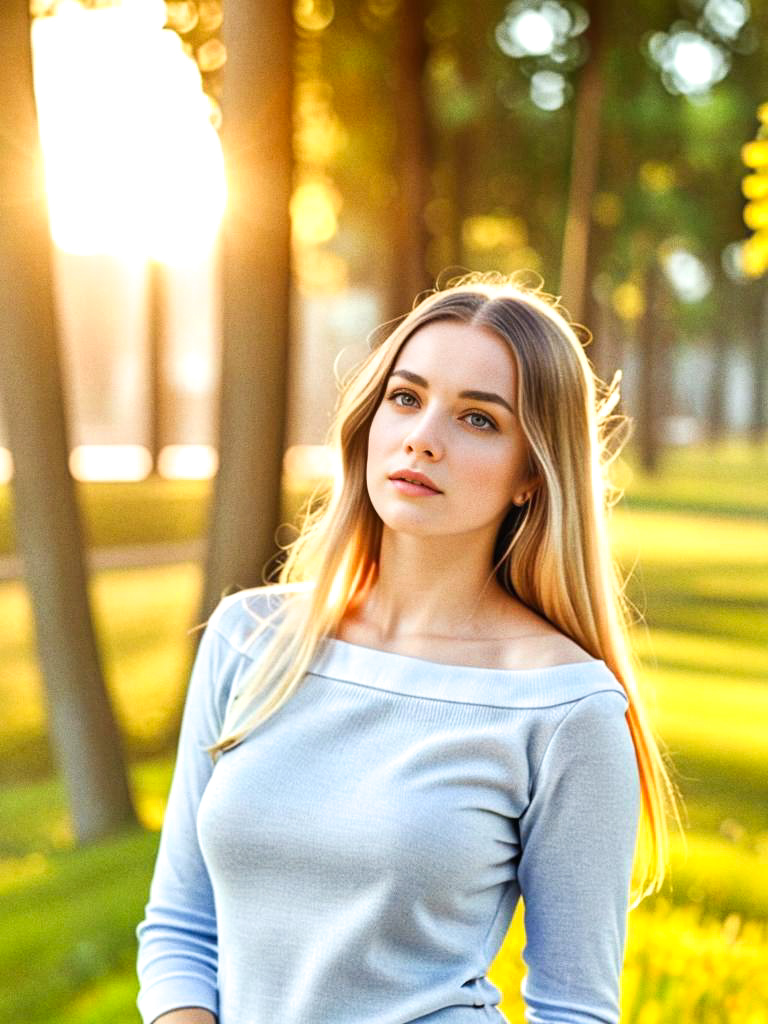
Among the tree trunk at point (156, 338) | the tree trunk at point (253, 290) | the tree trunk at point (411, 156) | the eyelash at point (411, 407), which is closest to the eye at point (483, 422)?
the eyelash at point (411, 407)

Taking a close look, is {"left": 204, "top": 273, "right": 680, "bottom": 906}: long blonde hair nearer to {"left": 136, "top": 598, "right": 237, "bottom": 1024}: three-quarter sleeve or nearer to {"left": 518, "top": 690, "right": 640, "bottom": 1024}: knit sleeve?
{"left": 136, "top": 598, "right": 237, "bottom": 1024}: three-quarter sleeve

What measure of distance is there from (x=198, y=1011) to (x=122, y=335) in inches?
1362

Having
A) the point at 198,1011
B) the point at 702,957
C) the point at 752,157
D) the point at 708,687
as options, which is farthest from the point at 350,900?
the point at 708,687

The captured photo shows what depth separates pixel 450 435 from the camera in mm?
1797

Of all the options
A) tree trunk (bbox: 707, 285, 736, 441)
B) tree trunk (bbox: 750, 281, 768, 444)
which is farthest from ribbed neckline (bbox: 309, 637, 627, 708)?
tree trunk (bbox: 707, 285, 736, 441)

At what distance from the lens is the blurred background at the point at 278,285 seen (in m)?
4.03

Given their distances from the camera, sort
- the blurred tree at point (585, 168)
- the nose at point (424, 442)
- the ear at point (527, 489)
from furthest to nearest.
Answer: the blurred tree at point (585, 168) → the ear at point (527, 489) → the nose at point (424, 442)

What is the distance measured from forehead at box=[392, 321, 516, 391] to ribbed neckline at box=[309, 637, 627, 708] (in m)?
0.37

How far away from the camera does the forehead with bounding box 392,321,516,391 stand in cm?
181

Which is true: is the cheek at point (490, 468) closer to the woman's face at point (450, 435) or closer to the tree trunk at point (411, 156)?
the woman's face at point (450, 435)

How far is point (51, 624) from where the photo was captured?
177 inches

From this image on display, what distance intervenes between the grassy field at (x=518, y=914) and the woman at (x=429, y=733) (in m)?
0.46

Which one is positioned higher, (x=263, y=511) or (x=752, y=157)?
(x=752, y=157)

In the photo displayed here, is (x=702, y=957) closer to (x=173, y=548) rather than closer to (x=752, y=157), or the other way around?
(x=752, y=157)
